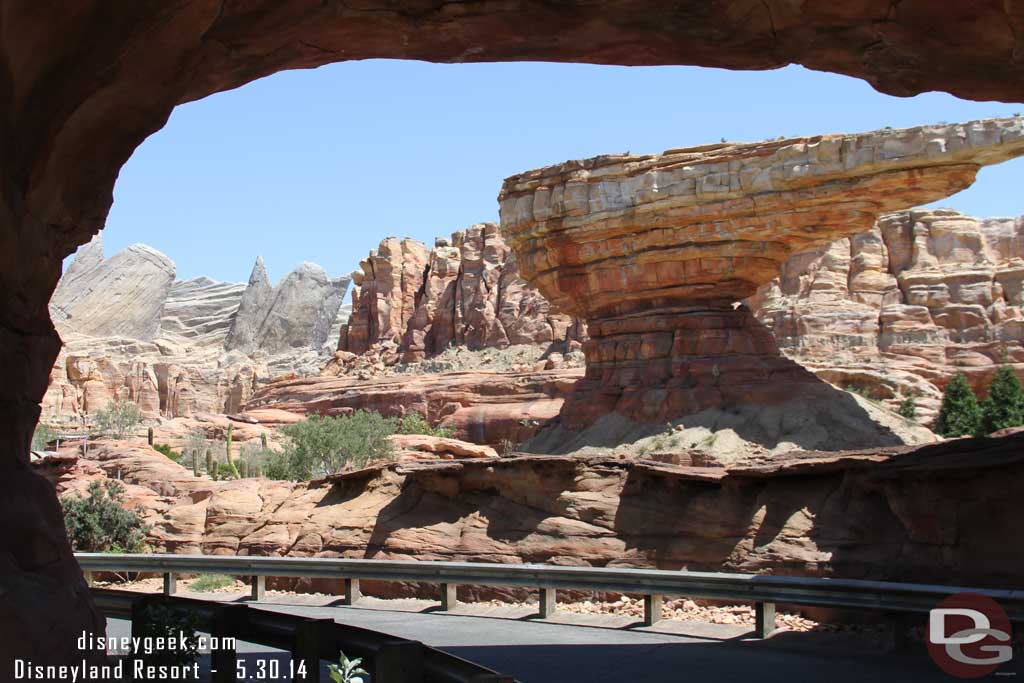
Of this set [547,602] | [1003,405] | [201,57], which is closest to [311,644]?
[201,57]

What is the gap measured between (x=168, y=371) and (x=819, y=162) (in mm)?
82167

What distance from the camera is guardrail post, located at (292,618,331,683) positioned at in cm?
631

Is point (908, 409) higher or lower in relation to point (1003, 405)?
higher

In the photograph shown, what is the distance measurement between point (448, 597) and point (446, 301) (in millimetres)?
82856

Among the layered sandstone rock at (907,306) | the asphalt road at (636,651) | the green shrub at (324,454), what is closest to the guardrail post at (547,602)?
the asphalt road at (636,651)

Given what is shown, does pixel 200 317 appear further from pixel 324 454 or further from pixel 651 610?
pixel 651 610

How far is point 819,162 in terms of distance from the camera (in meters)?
33.2

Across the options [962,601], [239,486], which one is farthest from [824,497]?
[239,486]

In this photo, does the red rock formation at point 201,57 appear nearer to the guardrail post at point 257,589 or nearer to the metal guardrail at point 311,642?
the metal guardrail at point 311,642

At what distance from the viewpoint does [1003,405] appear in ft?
153

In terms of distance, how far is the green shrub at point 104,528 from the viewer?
16062 millimetres

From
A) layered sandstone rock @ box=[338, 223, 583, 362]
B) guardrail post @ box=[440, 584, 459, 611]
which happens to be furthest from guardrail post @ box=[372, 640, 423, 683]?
layered sandstone rock @ box=[338, 223, 583, 362]

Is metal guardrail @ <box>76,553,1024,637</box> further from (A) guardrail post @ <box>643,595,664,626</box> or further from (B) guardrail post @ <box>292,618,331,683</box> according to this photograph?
(B) guardrail post @ <box>292,618,331,683</box>

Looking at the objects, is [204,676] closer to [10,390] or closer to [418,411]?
[10,390]
